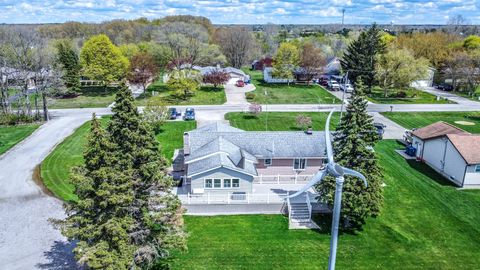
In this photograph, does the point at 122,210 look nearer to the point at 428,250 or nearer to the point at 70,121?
the point at 428,250

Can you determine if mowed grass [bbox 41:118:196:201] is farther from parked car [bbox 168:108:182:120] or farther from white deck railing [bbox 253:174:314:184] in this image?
white deck railing [bbox 253:174:314:184]

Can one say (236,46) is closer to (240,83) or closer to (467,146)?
(240,83)

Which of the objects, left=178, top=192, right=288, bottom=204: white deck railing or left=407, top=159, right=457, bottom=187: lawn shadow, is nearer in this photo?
left=178, top=192, right=288, bottom=204: white deck railing

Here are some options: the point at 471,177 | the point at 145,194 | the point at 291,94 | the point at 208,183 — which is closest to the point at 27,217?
the point at 208,183

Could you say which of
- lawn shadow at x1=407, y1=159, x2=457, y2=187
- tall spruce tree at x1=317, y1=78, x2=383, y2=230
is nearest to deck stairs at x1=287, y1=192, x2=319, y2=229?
tall spruce tree at x1=317, y1=78, x2=383, y2=230

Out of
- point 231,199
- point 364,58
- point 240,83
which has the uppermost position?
point 364,58

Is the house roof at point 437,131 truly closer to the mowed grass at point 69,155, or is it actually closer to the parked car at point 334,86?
the mowed grass at point 69,155

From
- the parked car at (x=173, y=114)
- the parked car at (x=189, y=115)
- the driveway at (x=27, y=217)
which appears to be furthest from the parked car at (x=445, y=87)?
the driveway at (x=27, y=217)
